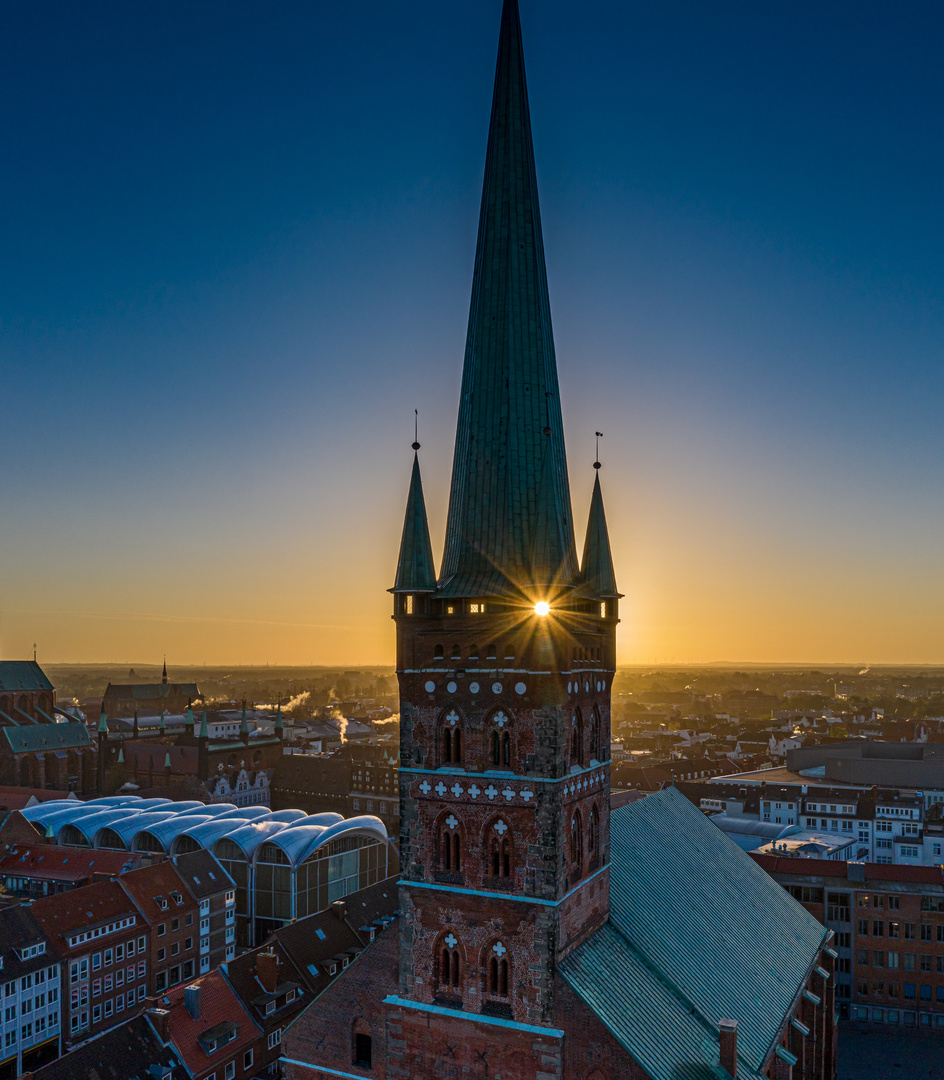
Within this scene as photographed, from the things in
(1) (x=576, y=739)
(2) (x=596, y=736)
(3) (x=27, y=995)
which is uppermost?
(1) (x=576, y=739)

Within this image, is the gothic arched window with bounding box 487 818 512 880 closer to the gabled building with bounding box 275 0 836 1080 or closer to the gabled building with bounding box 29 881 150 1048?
the gabled building with bounding box 275 0 836 1080

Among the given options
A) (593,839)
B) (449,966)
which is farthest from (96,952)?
(593,839)

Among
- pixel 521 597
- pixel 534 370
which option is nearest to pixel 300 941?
pixel 521 597

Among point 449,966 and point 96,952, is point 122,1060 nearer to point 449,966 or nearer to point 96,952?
point 96,952

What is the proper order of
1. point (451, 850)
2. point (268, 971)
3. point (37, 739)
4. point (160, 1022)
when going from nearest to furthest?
point (451, 850) → point (160, 1022) → point (268, 971) → point (37, 739)

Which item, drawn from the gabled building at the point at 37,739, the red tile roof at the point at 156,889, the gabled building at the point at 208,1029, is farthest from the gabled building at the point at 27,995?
the gabled building at the point at 37,739

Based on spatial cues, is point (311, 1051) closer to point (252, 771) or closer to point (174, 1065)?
point (174, 1065)
